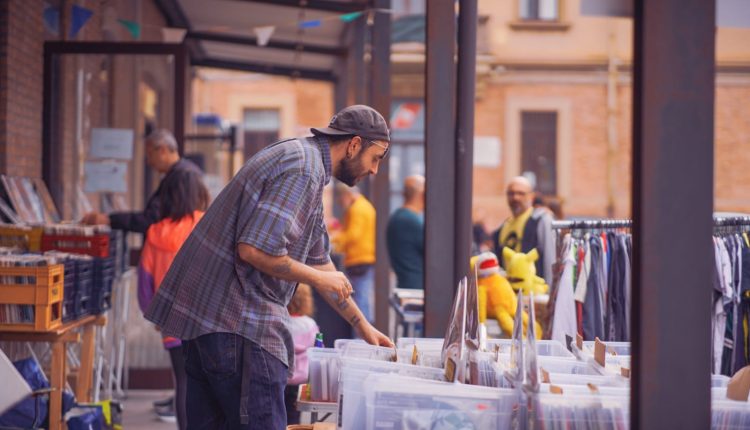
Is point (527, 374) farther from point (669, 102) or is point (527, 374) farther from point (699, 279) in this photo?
point (669, 102)

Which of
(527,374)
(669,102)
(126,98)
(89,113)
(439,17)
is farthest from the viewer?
(126,98)

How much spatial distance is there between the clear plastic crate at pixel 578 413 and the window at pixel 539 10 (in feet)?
64.9

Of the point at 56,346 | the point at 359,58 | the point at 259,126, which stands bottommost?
the point at 56,346

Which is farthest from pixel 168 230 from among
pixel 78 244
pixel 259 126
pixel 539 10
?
pixel 259 126

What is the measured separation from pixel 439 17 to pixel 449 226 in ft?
3.29

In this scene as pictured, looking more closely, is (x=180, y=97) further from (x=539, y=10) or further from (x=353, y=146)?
(x=539, y=10)

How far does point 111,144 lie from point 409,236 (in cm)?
247

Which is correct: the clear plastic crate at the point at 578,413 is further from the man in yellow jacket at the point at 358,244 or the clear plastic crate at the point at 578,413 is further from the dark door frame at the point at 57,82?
the man in yellow jacket at the point at 358,244

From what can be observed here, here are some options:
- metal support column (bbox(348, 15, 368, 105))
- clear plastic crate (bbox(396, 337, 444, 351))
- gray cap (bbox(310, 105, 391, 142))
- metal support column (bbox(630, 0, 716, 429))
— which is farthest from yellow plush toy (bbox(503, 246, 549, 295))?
metal support column (bbox(348, 15, 368, 105))

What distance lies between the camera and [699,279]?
2029 mm

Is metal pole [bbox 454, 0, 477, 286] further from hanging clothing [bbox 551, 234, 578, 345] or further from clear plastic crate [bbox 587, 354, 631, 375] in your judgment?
clear plastic crate [bbox 587, 354, 631, 375]

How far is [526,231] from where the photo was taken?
6969mm

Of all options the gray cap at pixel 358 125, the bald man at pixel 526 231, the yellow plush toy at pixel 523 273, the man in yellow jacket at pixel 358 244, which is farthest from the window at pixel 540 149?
the gray cap at pixel 358 125

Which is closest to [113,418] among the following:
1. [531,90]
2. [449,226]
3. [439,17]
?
[449,226]
